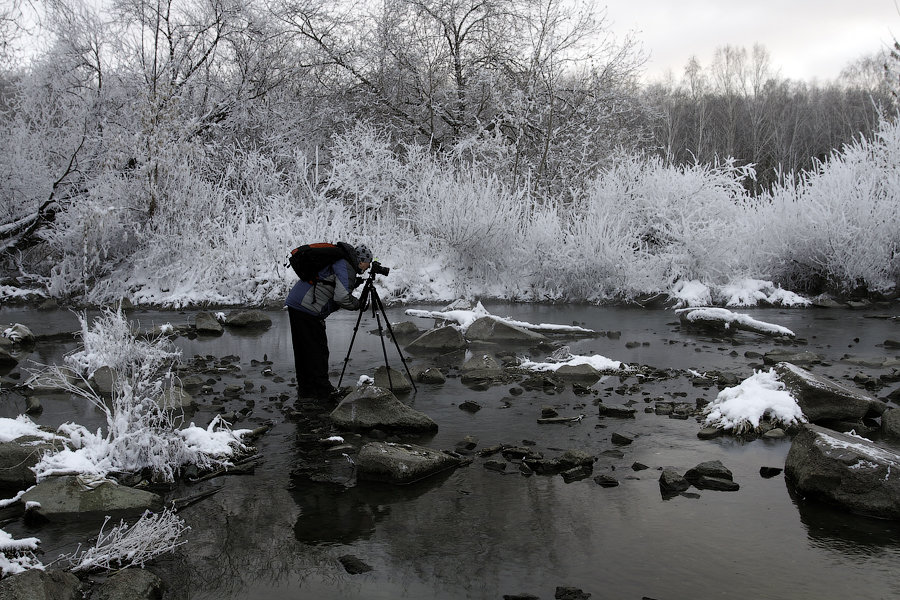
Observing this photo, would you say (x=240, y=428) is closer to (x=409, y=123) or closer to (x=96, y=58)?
(x=96, y=58)

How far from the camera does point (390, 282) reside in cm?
1888

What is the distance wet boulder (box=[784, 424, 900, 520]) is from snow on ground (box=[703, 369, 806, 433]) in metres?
1.41

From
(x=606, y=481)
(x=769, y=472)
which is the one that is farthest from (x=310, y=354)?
(x=769, y=472)

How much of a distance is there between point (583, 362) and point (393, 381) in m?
2.67

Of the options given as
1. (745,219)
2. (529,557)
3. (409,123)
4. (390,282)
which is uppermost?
(409,123)

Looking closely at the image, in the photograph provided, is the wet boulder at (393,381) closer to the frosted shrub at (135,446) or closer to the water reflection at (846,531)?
the frosted shrub at (135,446)

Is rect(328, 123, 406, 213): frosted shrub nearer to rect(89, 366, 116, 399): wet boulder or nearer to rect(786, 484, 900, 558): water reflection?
rect(89, 366, 116, 399): wet boulder

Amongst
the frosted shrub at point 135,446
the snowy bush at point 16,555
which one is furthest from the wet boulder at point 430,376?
the snowy bush at point 16,555

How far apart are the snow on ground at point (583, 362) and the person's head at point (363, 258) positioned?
311 cm

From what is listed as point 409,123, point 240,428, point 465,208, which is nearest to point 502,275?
point 465,208

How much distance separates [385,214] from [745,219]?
10.1m

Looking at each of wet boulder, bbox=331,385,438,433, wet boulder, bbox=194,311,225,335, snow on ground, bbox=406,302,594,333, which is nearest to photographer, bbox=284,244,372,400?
wet boulder, bbox=331,385,438,433

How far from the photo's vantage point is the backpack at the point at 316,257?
794 centimetres

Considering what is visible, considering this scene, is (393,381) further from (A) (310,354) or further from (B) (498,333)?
(B) (498,333)
